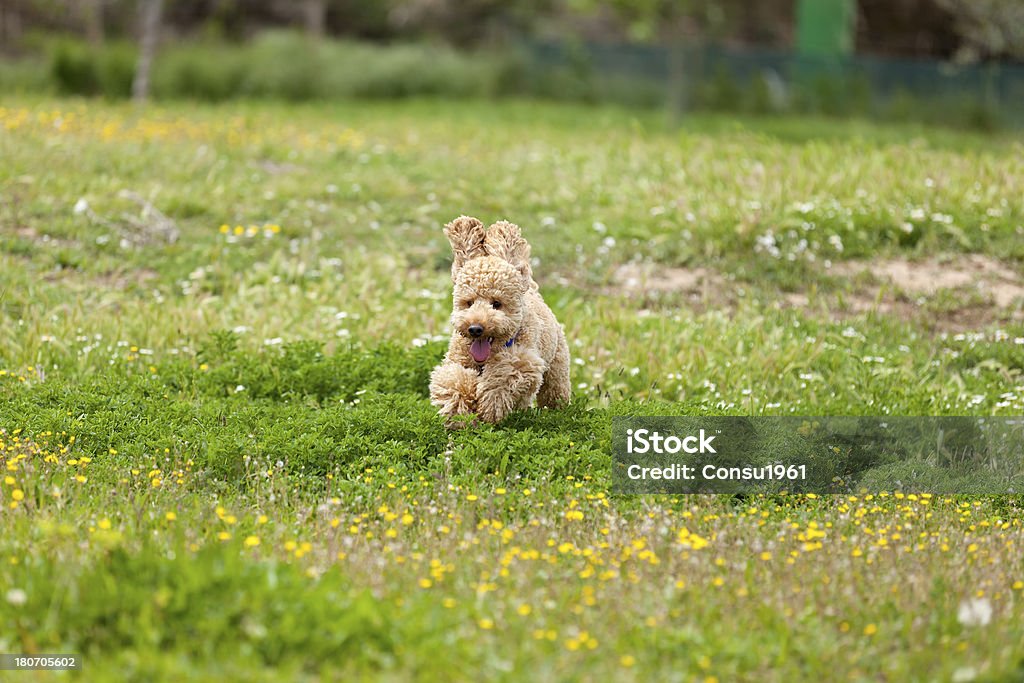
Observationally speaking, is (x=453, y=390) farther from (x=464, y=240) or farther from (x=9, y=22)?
(x=9, y=22)

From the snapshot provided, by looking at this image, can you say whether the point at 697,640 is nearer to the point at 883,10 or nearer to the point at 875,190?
the point at 875,190

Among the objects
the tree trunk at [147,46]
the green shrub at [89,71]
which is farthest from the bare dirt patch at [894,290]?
the green shrub at [89,71]

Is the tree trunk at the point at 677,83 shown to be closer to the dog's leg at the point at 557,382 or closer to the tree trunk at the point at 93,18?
the tree trunk at the point at 93,18

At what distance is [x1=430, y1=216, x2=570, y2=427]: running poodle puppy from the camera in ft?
16.4

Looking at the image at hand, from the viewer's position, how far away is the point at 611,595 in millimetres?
3912

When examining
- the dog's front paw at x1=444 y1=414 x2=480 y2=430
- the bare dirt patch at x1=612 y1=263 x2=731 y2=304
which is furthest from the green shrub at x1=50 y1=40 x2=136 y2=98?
the dog's front paw at x1=444 y1=414 x2=480 y2=430

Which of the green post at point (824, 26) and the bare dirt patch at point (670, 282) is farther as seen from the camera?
the green post at point (824, 26)

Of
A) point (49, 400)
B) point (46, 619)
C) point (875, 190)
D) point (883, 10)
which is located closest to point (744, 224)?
point (875, 190)

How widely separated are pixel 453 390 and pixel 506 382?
1.06 feet

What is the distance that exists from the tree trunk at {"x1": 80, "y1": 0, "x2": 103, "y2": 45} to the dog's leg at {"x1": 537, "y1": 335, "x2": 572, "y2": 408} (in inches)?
626

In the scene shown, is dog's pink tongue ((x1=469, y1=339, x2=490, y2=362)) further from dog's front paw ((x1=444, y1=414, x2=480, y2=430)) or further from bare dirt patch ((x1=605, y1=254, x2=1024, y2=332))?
bare dirt patch ((x1=605, y1=254, x2=1024, y2=332))

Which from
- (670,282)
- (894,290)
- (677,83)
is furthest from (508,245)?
(677,83)

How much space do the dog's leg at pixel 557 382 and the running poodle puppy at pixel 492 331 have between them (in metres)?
0.03

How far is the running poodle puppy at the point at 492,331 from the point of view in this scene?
5012mm
